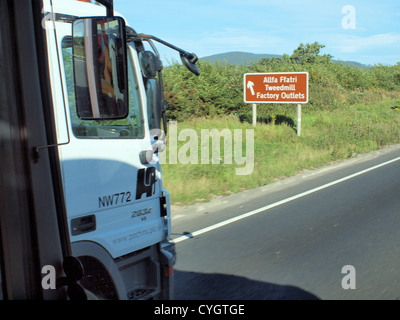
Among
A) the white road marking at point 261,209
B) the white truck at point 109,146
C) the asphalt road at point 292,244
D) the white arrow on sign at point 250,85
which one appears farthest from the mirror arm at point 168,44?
the white arrow on sign at point 250,85

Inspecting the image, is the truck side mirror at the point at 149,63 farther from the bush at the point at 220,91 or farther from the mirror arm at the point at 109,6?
the bush at the point at 220,91

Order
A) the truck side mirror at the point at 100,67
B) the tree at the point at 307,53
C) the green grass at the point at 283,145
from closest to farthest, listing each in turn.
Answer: the truck side mirror at the point at 100,67
the green grass at the point at 283,145
the tree at the point at 307,53

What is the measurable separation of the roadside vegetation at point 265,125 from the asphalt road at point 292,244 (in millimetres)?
1180

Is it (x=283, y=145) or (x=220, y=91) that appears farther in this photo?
(x=220, y=91)

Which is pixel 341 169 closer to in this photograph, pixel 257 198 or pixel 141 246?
pixel 257 198

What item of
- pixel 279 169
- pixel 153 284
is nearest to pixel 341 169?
pixel 279 169

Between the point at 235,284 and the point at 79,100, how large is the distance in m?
3.43

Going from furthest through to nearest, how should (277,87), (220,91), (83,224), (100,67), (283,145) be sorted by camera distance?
1. (220,91)
2. (277,87)
3. (283,145)
4. (83,224)
5. (100,67)

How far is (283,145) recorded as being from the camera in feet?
56.1

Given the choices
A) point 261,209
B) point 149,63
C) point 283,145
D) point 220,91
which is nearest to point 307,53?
point 220,91

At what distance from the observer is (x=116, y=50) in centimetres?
227

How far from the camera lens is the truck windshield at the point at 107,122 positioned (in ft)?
9.41

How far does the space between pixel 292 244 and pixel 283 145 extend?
10962 millimetres

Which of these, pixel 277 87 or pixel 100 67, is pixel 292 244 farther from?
pixel 277 87
